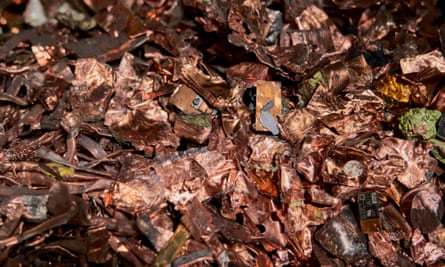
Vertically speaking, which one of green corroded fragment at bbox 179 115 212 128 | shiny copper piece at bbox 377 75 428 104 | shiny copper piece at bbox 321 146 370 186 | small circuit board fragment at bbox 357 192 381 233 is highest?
shiny copper piece at bbox 377 75 428 104

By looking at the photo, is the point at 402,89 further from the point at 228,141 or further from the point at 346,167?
the point at 228,141

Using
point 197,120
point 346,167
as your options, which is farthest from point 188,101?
point 346,167

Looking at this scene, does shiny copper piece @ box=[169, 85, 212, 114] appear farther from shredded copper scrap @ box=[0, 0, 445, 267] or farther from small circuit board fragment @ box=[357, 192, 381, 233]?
small circuit board fragment @ box=[357, 192, 381, 233]

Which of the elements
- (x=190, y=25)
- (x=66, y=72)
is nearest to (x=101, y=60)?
(x=66, y=72)

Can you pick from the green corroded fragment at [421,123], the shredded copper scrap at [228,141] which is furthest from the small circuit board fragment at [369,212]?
the green corroded fragment at [421,123]

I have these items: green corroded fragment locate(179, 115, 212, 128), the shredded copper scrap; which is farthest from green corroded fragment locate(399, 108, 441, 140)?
green corroded fragment locate(179, 115, 212, 128)

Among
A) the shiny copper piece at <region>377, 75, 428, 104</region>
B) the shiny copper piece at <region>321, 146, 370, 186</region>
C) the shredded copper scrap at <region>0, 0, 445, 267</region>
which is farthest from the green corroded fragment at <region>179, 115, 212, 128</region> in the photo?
the shiny copper piece at <region>377, 75, 428, 104</region>

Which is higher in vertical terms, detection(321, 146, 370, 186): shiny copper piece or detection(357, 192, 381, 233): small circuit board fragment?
detection(321, 146, 370, 186): shiny copper piece

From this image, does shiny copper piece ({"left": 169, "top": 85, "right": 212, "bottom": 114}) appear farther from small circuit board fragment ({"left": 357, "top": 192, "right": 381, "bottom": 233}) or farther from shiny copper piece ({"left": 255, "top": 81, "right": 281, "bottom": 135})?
small circuit board fragment ({"left": 357, "top": 192, "right": 381, "bottom": 233})
